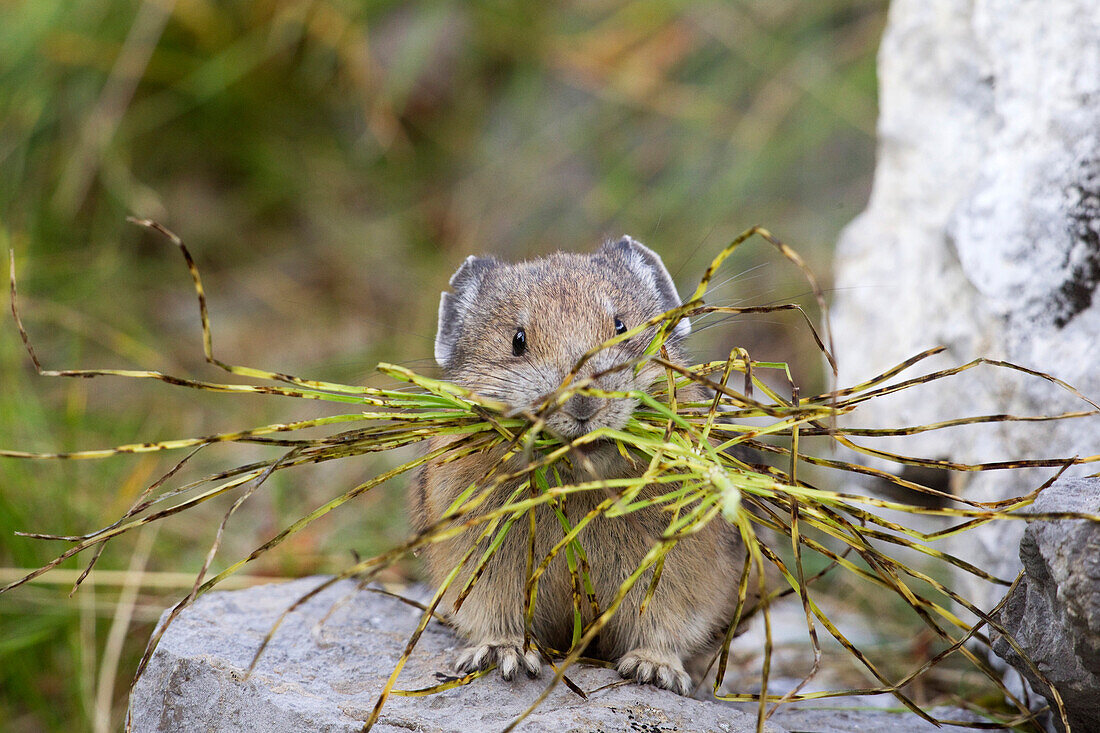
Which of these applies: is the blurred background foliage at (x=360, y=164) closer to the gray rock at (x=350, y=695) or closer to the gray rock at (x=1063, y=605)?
the gray rock at (x=350, y=695)

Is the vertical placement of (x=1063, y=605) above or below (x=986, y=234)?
below

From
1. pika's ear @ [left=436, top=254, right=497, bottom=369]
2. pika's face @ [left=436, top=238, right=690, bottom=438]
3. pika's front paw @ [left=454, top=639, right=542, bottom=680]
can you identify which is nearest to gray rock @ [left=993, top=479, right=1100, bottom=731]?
pika's face @ [left=436, top=238, right=690, bottom=438]

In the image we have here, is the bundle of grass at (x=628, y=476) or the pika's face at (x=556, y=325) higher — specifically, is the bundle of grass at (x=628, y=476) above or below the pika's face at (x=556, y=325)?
below

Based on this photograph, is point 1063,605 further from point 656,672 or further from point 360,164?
point 360,164

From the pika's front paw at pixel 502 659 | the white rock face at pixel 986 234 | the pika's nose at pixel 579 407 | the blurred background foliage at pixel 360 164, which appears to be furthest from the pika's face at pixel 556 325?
the blurred background foliage at pixel 360 164

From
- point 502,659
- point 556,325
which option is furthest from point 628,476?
point 502,659

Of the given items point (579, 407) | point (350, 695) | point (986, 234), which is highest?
point (986, 234)
